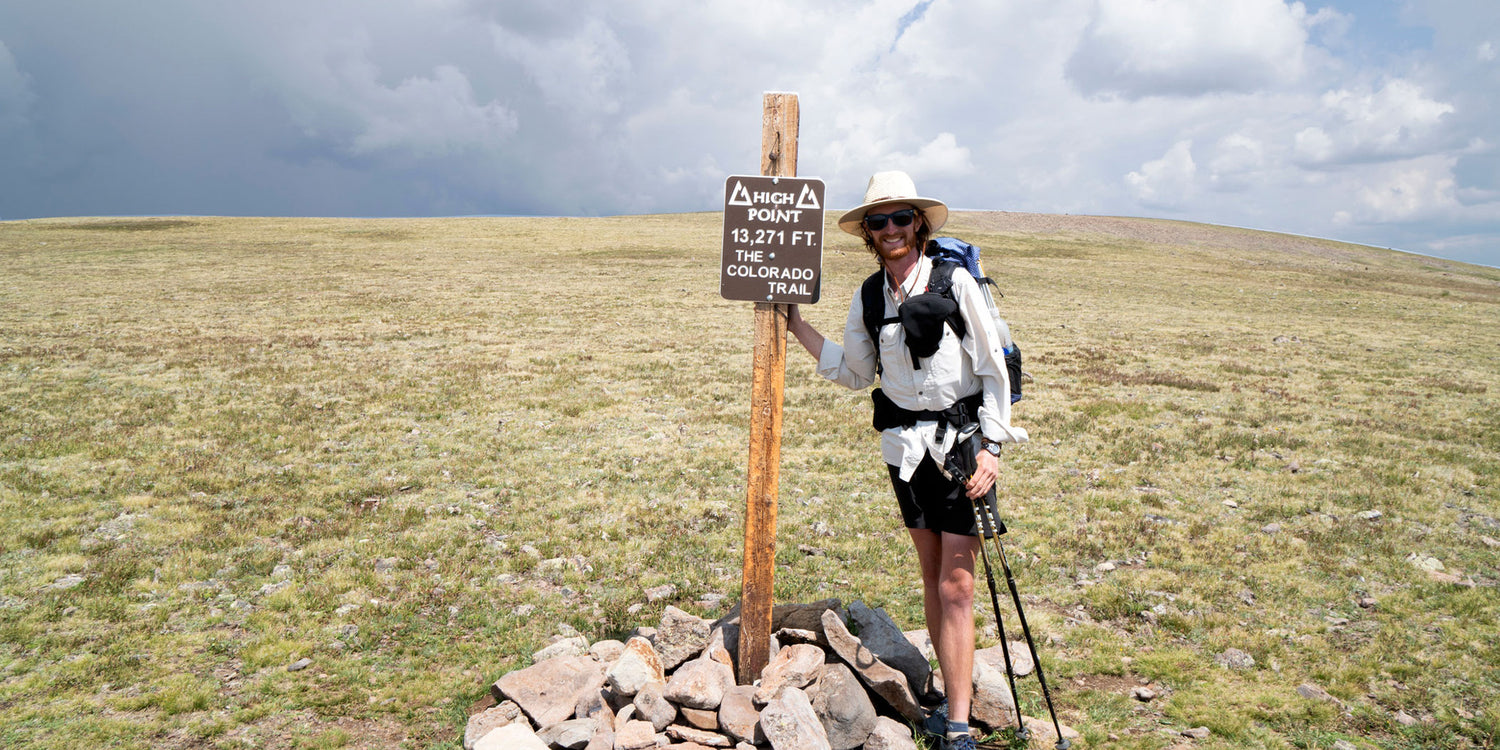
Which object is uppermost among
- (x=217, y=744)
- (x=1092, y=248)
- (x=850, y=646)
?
(x=1092, y=248)

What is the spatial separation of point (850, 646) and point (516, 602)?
358cm

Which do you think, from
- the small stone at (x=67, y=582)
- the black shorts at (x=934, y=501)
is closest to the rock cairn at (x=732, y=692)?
the black shorts at (x=934, y=501)

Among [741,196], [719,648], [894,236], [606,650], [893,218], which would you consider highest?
[741,196]

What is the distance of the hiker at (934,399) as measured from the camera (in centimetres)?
461

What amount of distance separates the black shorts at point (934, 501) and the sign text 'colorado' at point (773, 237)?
4.60 feet

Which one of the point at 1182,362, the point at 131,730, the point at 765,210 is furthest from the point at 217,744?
the point at 1182,362

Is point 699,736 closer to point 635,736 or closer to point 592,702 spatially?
point 635,736

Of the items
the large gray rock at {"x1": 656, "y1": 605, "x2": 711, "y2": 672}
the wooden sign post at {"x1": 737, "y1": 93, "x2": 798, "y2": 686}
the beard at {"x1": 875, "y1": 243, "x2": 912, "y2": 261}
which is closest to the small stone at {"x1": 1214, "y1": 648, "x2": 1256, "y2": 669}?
the wooden sign post at {"x1": 737, "y1": 93, "x2": 798, "y2": 686}

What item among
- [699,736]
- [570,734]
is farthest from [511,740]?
[699,736]

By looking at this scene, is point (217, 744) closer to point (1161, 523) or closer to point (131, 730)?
point (131, 730)

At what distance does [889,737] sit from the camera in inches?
191

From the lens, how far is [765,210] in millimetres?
5207

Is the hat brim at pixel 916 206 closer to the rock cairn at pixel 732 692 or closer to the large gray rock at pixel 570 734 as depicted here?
the rock cairn at pixel 732 692

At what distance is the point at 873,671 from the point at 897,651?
36cm
